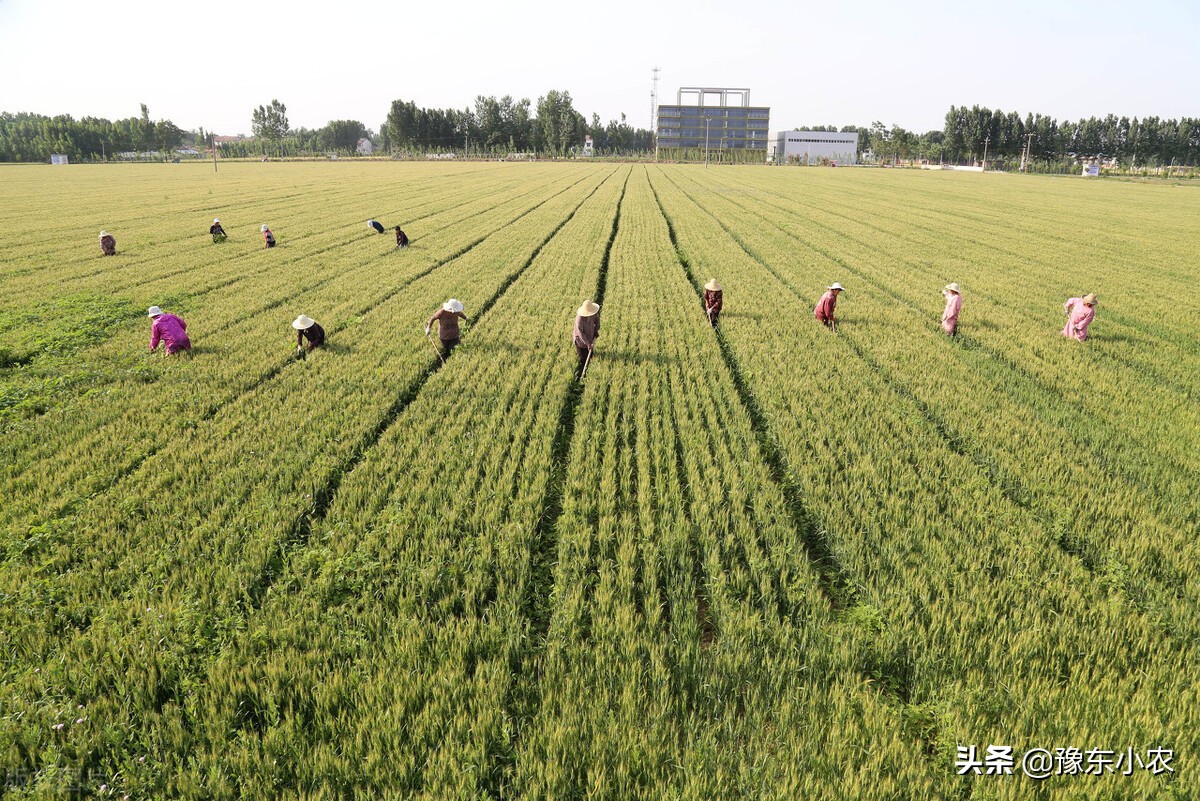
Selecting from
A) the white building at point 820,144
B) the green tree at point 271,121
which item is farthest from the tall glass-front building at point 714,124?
the green tree at point 271,121

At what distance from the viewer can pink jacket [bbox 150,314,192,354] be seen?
11.7m

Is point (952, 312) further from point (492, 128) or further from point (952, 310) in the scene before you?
point (492, 128)

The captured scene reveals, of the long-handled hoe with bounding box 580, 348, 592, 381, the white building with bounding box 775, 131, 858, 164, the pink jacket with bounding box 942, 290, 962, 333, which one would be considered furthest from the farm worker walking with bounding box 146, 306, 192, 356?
the white building with bounding box 775, 131, 858, 164

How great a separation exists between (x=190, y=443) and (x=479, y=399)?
4.12 m

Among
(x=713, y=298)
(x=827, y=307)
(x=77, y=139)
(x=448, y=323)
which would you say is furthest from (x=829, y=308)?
(x=77, y=139)

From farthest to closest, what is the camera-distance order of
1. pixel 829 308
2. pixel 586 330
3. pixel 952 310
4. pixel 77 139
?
pixel 77 139
pixel 829 308
pixel 952 310
pixel 586 330

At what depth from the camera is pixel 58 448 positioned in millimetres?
8211

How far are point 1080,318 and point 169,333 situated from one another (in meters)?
19.4

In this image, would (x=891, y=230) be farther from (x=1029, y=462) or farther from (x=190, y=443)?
(x=190, y=443)

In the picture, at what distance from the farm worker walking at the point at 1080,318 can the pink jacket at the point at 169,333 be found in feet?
62.4

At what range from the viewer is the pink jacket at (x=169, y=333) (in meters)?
11.7

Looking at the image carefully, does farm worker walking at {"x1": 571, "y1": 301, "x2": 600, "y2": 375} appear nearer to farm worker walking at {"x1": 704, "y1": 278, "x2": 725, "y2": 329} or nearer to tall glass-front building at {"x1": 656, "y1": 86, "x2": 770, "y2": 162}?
farm worker walking at {"x1": 704, "y1": 278, "x2": 725, "y2": 329}

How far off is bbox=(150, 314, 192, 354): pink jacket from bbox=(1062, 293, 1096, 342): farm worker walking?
1901 centimetres

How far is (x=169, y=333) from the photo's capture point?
11742 millimetres
